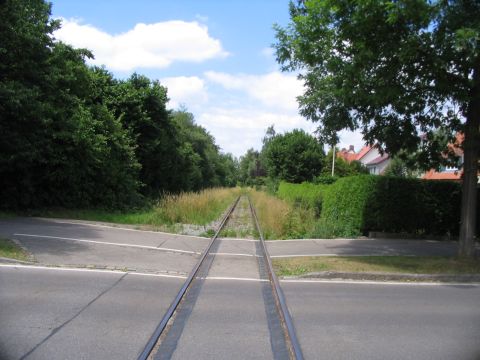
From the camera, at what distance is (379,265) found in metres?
11.0

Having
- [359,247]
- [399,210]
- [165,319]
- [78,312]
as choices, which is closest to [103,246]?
[78,312]

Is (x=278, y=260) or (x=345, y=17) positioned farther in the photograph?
(x=278, y=260)

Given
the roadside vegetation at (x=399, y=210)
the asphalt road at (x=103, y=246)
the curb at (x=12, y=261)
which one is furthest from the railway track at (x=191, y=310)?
the roadside vegetation at (x=399, y=210)

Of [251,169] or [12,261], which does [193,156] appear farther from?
[251,169]

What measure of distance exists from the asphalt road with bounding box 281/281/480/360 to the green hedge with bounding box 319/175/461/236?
7841mm

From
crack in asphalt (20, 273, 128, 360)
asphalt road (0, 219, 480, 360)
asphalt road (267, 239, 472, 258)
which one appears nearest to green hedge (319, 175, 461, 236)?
asphalt road (267, 239, 472, 258)

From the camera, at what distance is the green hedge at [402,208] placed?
17.3 m

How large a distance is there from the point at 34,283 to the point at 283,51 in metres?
7.39

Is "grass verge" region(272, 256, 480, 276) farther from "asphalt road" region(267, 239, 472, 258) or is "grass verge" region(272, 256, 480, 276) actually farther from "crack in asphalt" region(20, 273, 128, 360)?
"crack in asphalt" region(20, 273, 128, 360)

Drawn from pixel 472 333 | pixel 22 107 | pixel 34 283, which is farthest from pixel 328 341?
pixel 22 107

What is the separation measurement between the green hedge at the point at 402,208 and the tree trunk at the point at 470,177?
5.59 meters

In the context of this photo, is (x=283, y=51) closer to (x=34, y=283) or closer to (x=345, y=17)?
(x=345, y=17)

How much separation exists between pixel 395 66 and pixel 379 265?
14.1 ft

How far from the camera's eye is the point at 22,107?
1655 cm
